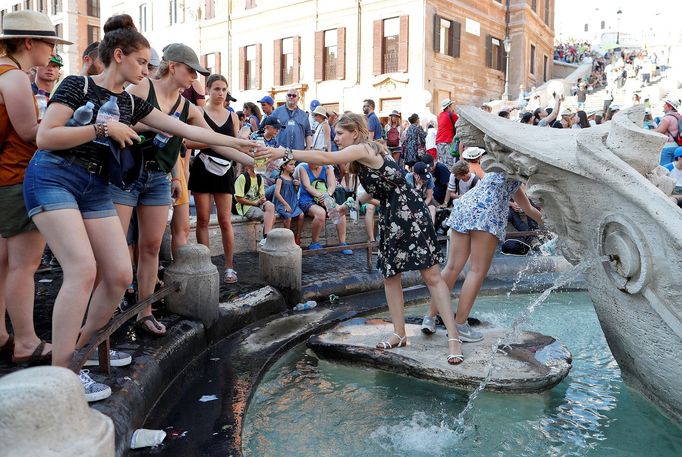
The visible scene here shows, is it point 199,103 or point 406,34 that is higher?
point 406,34

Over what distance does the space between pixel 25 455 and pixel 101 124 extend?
1.69 metres

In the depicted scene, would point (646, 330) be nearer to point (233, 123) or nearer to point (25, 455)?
point (25, 455)

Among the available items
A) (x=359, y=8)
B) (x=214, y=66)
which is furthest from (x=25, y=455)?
(x=214, y=66)

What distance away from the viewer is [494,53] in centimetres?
3009

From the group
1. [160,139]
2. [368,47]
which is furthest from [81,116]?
[368,47]

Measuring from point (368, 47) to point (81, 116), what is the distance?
24066mm

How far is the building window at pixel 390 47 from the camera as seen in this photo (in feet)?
83.0

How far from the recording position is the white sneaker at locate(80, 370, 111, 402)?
9.65 feet

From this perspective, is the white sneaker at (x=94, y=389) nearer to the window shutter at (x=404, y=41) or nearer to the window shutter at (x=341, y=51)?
the window shutter at (x=404, y=41)

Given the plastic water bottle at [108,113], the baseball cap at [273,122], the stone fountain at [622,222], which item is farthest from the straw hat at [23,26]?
the baseball cap at [273,122]

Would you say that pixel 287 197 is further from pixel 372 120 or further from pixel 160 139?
pixel 372 120

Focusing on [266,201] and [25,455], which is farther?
[266,201]

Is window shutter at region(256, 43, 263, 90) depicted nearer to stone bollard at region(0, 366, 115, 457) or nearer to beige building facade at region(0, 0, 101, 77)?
beige building facade at region(0, 0, 101, 77)

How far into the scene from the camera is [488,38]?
2942cm
